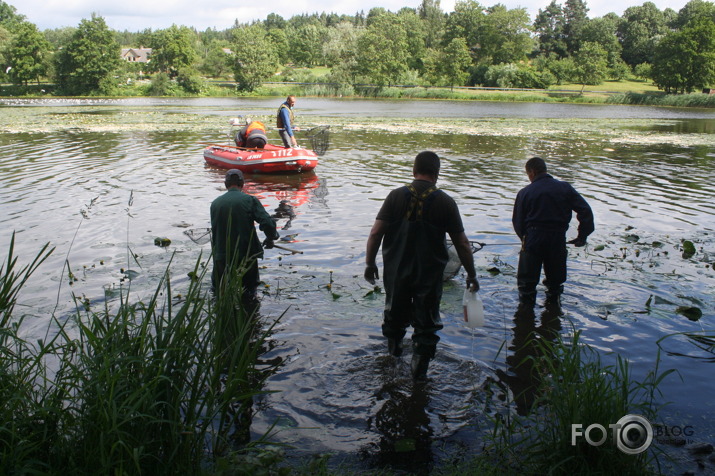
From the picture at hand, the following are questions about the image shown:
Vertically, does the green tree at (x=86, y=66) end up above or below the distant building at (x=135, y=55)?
below

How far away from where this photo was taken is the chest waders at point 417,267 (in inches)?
176

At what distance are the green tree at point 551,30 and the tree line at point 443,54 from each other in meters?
0.21

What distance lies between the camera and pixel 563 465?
317 cm

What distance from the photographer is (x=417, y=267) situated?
4.50 m

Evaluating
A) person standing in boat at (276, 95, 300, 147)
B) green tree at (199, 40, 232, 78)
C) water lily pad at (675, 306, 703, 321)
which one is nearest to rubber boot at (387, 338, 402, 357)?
water lily pad at (675, 306, 703, 321)

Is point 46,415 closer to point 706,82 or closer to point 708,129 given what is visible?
point 708,129

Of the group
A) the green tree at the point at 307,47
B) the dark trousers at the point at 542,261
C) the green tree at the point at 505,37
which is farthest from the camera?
the green tree at the point at 307,47

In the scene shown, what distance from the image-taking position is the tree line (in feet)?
243

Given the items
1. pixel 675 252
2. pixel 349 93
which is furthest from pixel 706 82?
pixel 675 252

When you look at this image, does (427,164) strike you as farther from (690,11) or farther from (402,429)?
(690,11)

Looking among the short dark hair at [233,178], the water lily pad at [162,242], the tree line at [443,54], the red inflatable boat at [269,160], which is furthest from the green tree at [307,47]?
the short dark hair at [233,178]

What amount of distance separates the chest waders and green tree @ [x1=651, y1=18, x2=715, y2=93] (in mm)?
79621

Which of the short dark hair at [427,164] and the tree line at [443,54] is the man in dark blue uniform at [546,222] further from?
the tree line at [443,54]

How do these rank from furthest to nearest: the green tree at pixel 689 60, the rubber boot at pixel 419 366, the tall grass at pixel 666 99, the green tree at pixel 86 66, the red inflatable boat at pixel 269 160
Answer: the green tree at pixel 86 66 < the green tree at pixel 689 60 < the tall grass at pixel 666 99 < the red inflatable boat at pixel 269 160 < the rubber boot at pixel 419 366
